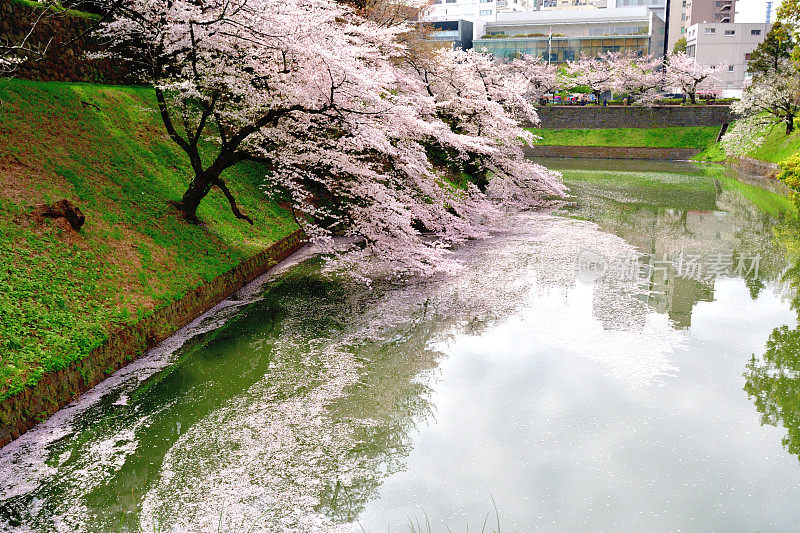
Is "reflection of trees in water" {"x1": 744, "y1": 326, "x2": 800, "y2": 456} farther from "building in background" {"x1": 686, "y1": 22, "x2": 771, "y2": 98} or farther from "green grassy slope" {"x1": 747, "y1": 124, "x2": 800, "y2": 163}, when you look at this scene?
"building in background" {"x1": 686, "y1": 22, "x2": 771, "y2": 98}

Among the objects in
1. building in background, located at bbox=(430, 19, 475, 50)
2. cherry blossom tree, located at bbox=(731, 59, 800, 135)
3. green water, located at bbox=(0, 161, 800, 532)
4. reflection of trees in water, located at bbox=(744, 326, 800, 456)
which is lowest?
reflection of trees in water, located at bbox=(744, 326, 800, 456)

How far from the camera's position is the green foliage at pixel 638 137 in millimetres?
56250

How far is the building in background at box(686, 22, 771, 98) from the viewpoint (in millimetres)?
86500

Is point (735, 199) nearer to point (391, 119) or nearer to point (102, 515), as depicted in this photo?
point (391, 119)

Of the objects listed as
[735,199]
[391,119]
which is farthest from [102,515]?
[735,199]

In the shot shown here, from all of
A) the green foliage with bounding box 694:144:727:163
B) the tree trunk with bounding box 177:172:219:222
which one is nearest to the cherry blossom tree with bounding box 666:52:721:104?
the green foliage with bounding box 694:144:727:163

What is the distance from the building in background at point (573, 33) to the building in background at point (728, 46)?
332 inches

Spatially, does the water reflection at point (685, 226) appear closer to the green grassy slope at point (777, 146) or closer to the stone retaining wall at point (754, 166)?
the stone retaining wall at point (754, 166)

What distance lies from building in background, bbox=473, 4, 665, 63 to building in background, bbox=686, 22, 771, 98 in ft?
27.6

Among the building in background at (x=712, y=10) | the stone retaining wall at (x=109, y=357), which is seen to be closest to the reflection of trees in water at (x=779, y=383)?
the stone retaining wall at (x=109, y=357)

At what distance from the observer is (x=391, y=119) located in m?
15.9

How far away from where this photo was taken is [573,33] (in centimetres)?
10444

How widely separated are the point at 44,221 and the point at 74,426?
181 inches

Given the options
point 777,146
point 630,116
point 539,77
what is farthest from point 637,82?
point 777,146
